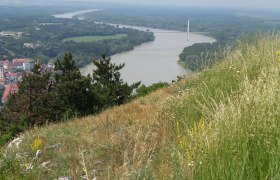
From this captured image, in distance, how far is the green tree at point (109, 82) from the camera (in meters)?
25.5

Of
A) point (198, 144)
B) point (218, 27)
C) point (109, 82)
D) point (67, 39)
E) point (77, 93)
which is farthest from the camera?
point (67, 39)

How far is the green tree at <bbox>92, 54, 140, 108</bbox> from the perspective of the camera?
25500 millimetres

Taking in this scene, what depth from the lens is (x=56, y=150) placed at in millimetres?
4336

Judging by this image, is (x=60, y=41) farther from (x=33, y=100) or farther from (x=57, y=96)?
(x=57, y=96)

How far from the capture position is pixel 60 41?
274 ft

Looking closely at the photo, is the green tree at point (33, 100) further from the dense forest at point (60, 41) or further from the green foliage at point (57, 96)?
the dense forest at point (60, 41)

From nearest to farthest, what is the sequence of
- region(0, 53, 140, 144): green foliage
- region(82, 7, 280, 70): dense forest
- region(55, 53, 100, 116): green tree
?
region(82, 7, 280, 70): dense forest
region(0, 53, 140, 144): green foliage
region(55, 53, 100, 116): green tree

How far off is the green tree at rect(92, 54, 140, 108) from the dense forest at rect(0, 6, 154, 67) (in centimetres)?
2122

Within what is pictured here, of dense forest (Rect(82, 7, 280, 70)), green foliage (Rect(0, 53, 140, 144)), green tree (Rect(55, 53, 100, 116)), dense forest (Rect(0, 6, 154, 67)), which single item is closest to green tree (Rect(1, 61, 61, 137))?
green foliage (Rect(0, 53, 140, 144))

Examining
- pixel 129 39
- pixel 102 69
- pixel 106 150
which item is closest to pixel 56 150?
pixel 106 150

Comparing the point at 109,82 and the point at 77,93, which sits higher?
the point at 77,93

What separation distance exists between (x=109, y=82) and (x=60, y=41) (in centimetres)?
5773

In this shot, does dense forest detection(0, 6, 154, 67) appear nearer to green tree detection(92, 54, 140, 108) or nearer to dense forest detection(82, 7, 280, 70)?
dense forest detection(82, 7, 280, 70)

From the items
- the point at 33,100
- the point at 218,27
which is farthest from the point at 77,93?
the point at 218,27
